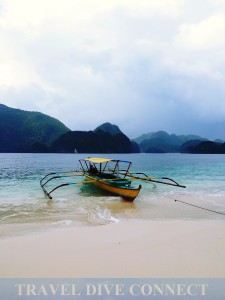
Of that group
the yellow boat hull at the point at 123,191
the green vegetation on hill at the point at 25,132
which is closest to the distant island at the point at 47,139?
the green vegetation on hill at the point at 25,132

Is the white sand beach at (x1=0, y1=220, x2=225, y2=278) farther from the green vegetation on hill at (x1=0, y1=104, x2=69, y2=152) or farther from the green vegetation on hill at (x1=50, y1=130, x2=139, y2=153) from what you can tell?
the green vegetation on hill at (x1=0, y1=104, x2=69, y2=152)

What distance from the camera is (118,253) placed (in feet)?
21.7

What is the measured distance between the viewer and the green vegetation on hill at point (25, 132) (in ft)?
587

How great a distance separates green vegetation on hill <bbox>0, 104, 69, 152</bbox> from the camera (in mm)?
178875

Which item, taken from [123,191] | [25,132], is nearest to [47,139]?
[25,132]

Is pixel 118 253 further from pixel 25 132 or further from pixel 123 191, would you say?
pixel 25 132

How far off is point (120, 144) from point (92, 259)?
17923 cm

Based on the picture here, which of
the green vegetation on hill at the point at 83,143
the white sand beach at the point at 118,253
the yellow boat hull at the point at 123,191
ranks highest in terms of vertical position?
the green vegetation on hill at the point at 83,143

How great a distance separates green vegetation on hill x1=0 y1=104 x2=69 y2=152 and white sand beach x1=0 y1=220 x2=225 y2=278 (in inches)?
6798

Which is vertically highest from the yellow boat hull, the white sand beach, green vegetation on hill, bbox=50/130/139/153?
green vegetation on hill, bbox=50/130/139/153

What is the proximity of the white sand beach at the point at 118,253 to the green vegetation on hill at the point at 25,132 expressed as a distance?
567 ft

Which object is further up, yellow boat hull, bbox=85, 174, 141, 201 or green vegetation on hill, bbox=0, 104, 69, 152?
green vegetation on hill, bbox=0, 104, 69, 152

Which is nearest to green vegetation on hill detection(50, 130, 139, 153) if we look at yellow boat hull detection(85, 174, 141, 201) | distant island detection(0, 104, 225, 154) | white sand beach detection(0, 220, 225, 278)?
distant island detection(0, 104, 225, 154)

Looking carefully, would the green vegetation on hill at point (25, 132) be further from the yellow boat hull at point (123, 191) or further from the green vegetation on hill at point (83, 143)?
the yellow boat hull at point (123, 191)
